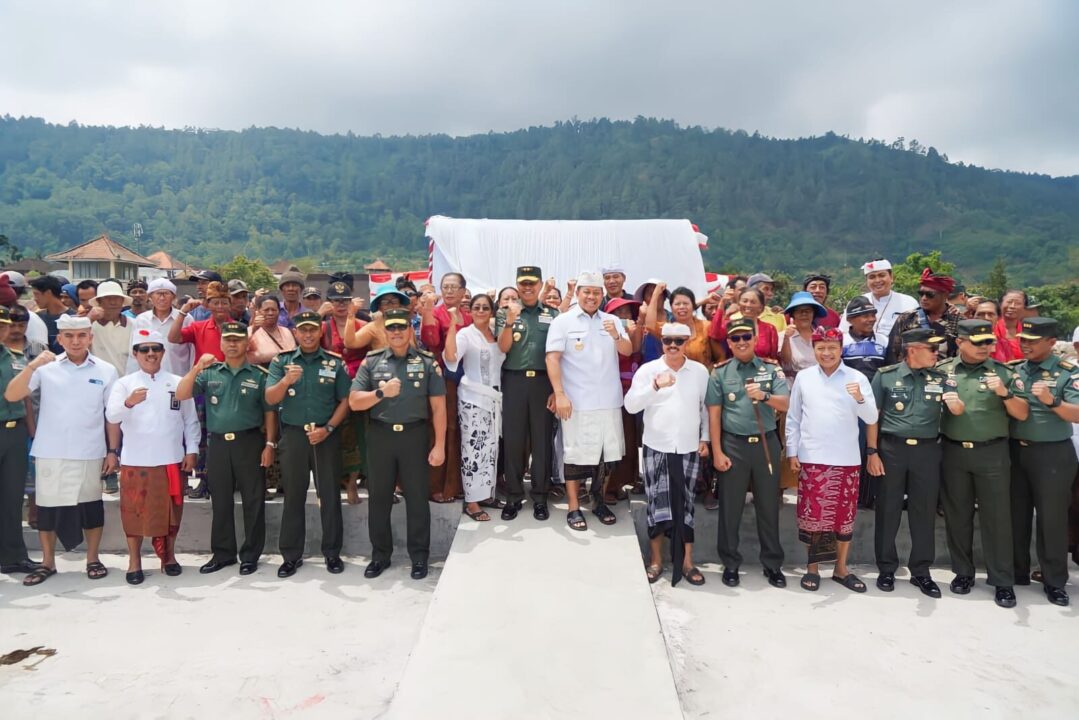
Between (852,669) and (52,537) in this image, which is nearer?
(852,669)

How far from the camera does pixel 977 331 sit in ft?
13.4

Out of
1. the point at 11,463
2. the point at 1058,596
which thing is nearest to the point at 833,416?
the point at 1058,596

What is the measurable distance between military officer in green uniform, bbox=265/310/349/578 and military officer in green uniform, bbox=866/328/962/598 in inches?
148

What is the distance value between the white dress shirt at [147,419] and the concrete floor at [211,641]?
914mm

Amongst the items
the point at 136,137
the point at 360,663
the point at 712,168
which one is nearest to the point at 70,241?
the point at 136,137

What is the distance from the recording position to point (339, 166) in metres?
170

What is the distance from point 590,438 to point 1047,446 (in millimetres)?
3035

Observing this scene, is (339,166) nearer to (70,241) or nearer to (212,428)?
(70,241)

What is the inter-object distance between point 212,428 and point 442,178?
514 ft

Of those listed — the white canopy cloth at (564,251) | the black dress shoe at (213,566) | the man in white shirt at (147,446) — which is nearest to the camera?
the man in white shirt at (147,446)

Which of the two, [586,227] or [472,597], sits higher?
[586,227]

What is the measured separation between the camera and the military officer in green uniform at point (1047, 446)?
407cm

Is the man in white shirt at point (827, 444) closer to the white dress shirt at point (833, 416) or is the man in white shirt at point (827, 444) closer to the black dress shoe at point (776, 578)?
the white dress shirt at point (833, 416)

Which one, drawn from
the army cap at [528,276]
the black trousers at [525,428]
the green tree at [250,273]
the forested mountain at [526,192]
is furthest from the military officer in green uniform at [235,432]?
the forested mountain at [526,192]
